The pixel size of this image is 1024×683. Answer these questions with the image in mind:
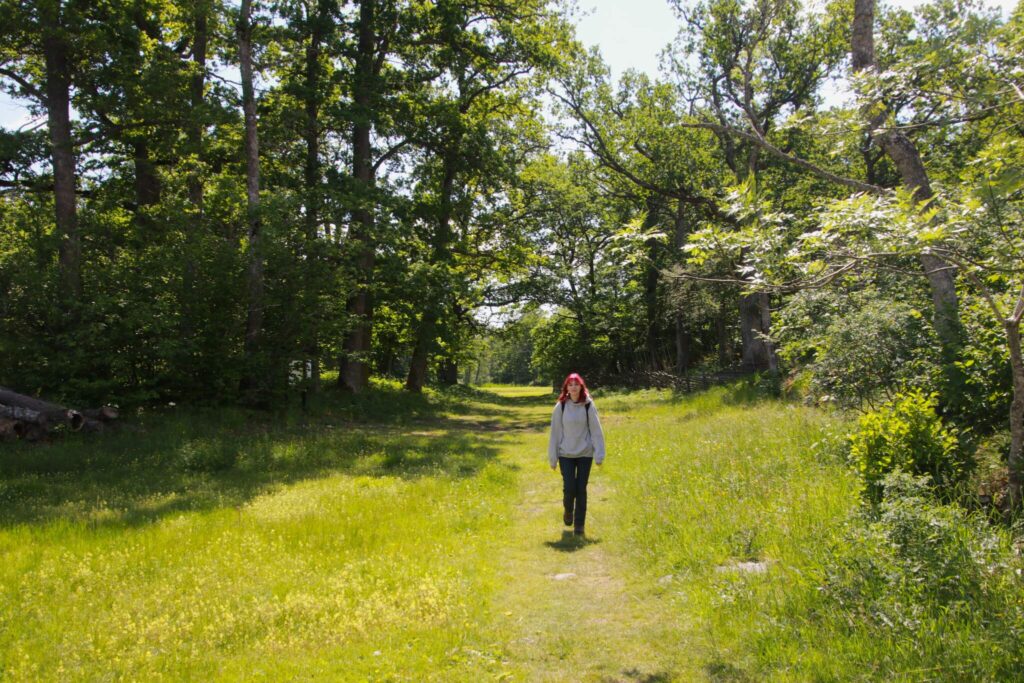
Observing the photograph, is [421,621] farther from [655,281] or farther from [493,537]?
[655,281]

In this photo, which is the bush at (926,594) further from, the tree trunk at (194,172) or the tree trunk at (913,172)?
the tree trunk at (194,172)

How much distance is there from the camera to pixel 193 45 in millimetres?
18453

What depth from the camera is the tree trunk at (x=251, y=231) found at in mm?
15523

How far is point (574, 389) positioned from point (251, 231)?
12025mm

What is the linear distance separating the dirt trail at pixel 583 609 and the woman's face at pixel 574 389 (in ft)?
5.54

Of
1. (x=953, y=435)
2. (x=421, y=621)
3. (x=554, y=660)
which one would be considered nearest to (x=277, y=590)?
(x=421, y=621)

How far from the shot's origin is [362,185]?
2000cm

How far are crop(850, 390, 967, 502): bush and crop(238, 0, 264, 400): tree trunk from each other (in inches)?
537

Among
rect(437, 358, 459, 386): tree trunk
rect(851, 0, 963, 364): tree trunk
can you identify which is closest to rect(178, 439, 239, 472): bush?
rect(851, 0, 963, 364): tree trunk

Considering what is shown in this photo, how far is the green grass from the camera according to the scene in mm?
4070

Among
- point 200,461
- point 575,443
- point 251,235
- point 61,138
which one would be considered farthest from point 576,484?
point 61,138

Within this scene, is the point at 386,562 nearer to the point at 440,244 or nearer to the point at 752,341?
the point at 440,244

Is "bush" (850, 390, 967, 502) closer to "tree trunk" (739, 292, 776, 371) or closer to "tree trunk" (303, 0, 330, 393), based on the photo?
"tree trunk" (303, 0, 330, 393)

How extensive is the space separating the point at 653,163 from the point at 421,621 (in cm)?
2379
